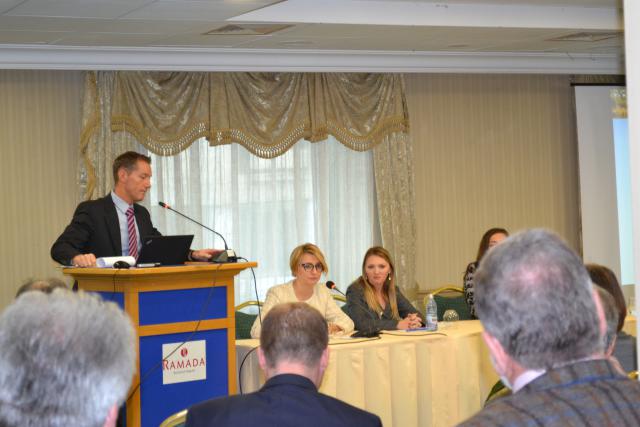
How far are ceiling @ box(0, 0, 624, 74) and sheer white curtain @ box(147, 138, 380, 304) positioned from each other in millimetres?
862

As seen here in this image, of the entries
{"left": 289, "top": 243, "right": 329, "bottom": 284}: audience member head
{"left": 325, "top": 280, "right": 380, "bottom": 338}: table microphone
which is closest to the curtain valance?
{"left": 289, "top": 243, "right": 329, "bottom": 284}: audience member head

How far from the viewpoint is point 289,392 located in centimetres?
280

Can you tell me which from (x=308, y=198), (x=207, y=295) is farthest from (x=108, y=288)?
(x=308, y=198)

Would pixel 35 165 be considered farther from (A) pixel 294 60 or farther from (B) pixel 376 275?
(B) pixel 376 275

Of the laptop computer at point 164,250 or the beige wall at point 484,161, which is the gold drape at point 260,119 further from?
the laptop computer at point 164,250

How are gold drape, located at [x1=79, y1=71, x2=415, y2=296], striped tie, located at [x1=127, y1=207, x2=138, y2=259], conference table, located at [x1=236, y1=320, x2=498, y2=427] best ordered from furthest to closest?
gold drape, located at [x1=79, y1=71, x2=415, y2=296] < conference table, located at [x1=236, y1=320, x2=498, y2=427] < striped tie, located at [x1=127, y1=207, x2=138, y2=259]

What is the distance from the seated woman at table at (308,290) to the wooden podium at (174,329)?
4.14 feet

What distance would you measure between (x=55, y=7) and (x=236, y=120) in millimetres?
2730

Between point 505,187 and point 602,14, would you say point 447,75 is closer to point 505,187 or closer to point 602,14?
point 505,187

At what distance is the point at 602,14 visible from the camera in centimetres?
769

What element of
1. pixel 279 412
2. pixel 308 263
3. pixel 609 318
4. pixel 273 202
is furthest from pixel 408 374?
pixel 609 318

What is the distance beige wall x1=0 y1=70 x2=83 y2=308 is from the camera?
7.62 m

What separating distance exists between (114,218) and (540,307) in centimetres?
390

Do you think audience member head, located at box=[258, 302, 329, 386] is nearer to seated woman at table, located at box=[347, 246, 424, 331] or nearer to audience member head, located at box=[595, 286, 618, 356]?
audience member head, located at box=[595, 286, 618, 356]
